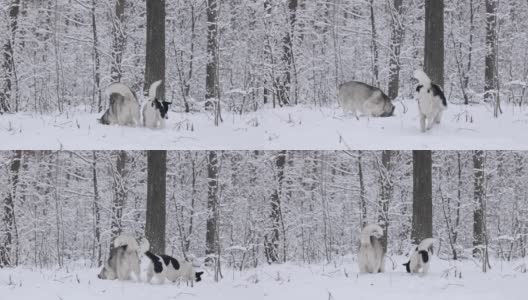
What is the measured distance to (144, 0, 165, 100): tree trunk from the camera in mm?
13258

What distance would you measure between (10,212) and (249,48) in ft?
27.2

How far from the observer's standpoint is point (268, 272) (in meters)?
13.6

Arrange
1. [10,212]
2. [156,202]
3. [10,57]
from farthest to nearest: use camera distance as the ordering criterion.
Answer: [10,212], [10,57], [156,202]

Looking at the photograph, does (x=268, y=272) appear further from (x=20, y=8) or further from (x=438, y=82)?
(x=20, y=8)

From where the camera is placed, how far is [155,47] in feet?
43.5

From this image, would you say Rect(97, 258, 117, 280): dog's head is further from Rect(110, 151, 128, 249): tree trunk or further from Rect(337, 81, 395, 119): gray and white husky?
Rect(110, 151, 128, 249): tree trunk

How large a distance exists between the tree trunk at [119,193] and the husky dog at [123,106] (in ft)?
25.4

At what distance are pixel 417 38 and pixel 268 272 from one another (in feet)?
38.0

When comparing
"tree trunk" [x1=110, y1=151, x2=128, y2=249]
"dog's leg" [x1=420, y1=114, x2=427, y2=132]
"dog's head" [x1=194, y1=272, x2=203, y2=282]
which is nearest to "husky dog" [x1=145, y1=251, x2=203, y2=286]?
"dog's head" [x1=194, y1=272, x2=203, y2=282]

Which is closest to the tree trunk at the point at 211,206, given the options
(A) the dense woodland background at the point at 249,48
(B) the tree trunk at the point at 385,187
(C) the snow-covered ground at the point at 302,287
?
(A) the dense woodland background at the point at 249,48

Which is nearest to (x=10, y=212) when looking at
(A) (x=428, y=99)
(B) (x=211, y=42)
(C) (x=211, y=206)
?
(C) (x=211, y=206)

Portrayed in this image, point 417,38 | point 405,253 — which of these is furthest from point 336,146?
point 417,38

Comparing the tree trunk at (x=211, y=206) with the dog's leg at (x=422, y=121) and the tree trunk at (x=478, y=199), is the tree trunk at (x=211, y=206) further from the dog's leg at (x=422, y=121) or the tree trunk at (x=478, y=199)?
Answer: the dog's leg at (x=422, y=121)

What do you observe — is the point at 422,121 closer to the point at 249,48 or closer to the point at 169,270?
the point at 169,270
